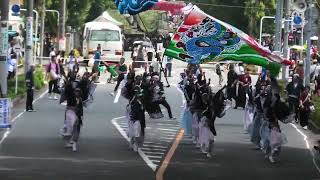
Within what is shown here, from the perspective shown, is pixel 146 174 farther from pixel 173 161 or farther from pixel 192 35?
pixel 192 35

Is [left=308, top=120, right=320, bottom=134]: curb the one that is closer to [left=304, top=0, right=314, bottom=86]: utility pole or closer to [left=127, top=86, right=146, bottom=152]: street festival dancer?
[left=304, top=0, right=314, bottom=86]: utility pole

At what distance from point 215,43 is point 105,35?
3573 centimetres

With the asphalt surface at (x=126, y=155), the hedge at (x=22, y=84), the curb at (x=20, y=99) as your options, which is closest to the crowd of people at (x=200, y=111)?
the asphalt surface at (x=126, y=155)

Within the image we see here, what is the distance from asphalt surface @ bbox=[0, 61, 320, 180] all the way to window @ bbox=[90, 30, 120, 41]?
87.6 ft

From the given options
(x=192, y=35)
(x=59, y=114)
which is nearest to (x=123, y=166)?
(x=192, y=35)

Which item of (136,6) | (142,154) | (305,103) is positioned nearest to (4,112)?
(142,154)

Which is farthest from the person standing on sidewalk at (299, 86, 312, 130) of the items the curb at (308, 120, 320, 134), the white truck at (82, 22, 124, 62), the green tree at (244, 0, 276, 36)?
the green tree at (244, 0, 276, 36)

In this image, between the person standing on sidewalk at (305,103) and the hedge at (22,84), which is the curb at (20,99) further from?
the person standing on sidewalk at (305,103)

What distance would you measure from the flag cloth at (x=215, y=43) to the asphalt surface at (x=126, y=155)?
7.70 feet

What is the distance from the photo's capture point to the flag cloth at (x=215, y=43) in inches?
730

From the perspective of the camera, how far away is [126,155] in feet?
63.1

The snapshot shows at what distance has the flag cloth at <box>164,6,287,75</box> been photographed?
18.5 meters

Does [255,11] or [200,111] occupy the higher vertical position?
[255,11]

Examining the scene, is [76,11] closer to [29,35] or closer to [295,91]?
Result: [29,35]
